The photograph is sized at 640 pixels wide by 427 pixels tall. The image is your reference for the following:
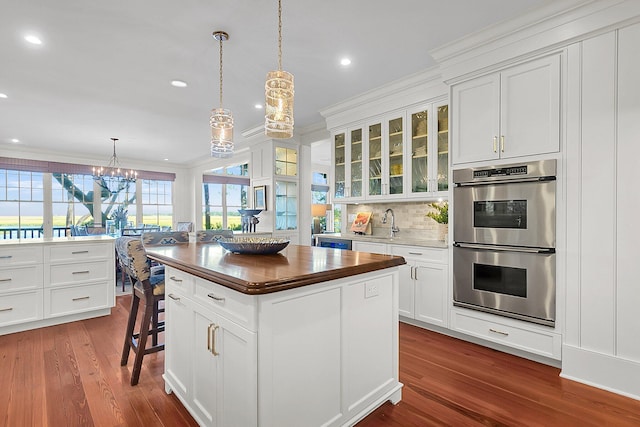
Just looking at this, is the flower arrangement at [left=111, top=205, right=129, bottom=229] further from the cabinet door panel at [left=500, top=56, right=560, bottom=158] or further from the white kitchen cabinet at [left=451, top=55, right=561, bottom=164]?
the cabinet door panel at [left=500, top=56, right=560, bottom=158]

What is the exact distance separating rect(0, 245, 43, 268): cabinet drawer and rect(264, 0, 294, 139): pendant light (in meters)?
2.97

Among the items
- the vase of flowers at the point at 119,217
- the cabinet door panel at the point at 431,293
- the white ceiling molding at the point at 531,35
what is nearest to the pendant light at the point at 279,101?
the white ceiling molding at the point at 531,35

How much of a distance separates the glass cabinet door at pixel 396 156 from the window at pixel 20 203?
7.74 m

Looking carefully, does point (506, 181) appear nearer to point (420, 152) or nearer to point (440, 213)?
point (440, 213)

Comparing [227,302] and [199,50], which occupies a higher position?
[199,50]

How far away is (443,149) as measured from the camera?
3.30m

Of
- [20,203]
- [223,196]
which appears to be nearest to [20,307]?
[20,203]

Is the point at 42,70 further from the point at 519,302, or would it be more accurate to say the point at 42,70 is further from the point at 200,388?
the point at 519,302

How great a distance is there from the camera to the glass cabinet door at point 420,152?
3.44 meters

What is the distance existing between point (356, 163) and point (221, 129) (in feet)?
6.39

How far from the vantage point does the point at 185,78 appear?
3430 mm

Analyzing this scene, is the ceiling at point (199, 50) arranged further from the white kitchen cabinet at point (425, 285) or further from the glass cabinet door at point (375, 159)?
the white kitchen cabinet at point (425, 285)

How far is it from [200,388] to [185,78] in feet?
10.0

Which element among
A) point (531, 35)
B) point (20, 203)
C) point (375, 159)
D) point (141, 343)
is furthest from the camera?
point (20, 203)
